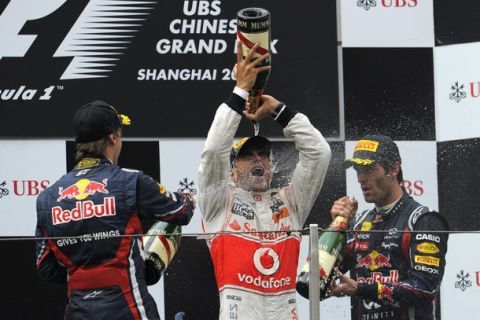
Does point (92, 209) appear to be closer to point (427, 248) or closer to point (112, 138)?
point (112, 138)

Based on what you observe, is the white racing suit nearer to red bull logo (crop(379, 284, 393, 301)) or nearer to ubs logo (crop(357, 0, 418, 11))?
red bull logo (crop(379, 284, 393, 301))

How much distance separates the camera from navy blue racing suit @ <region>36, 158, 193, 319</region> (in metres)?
4.06

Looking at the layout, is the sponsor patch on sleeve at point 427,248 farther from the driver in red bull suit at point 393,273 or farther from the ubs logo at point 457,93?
the ubs logo at point 457,93

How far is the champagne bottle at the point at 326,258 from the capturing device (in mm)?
4254

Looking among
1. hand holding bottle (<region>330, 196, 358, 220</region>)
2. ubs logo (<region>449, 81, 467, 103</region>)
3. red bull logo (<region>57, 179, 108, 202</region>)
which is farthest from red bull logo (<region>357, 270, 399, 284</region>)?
ubs logo (<region>449, 81, 467, 103</region>)

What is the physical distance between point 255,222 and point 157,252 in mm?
416

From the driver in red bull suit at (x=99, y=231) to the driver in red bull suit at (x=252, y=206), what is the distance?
340 millimetres

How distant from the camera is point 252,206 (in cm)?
459

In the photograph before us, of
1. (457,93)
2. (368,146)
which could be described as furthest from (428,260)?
(457,93)

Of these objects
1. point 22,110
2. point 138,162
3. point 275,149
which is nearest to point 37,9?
point 22,110

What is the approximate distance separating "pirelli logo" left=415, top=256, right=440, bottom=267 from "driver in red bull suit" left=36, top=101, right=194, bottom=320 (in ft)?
2.88

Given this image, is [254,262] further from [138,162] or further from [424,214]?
[138,162]

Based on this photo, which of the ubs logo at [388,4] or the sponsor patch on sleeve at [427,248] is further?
the ubs logo at [388,4]

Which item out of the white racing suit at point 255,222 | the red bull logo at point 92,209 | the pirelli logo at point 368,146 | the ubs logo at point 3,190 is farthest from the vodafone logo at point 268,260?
the ubs logo at point 3,190
